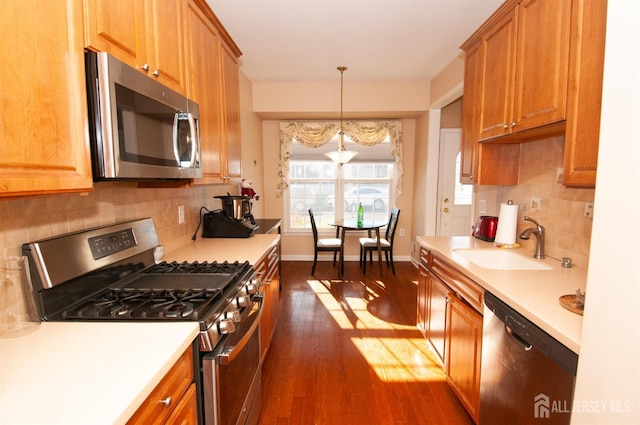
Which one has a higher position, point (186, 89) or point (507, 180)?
point (186, 89)

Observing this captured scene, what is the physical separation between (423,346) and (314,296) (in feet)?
4.64

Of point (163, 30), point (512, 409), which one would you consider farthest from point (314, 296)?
point (163, 30)

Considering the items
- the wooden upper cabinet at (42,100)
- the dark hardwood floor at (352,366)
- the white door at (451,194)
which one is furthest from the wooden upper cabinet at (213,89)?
the white door at (451,194)

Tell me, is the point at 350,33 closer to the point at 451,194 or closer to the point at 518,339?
the point at 518,339

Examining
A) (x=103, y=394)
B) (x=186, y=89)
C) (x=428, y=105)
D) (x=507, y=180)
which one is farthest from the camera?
(x=428, y=105)

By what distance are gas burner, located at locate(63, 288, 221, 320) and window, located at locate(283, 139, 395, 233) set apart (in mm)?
3943

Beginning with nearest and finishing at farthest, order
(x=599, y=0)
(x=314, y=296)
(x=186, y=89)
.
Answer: (x=599, y=0)
(x=186, y=89)
(x=314, y=296)

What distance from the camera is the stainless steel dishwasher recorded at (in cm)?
103

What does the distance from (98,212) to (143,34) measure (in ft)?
2.64

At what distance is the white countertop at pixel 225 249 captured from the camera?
1908 millimetres

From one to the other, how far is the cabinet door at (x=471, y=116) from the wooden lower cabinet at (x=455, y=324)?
731mm

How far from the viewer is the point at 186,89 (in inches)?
64.8

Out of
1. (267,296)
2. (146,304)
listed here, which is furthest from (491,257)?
(146,304)

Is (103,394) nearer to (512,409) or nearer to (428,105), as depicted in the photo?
(512,409)
